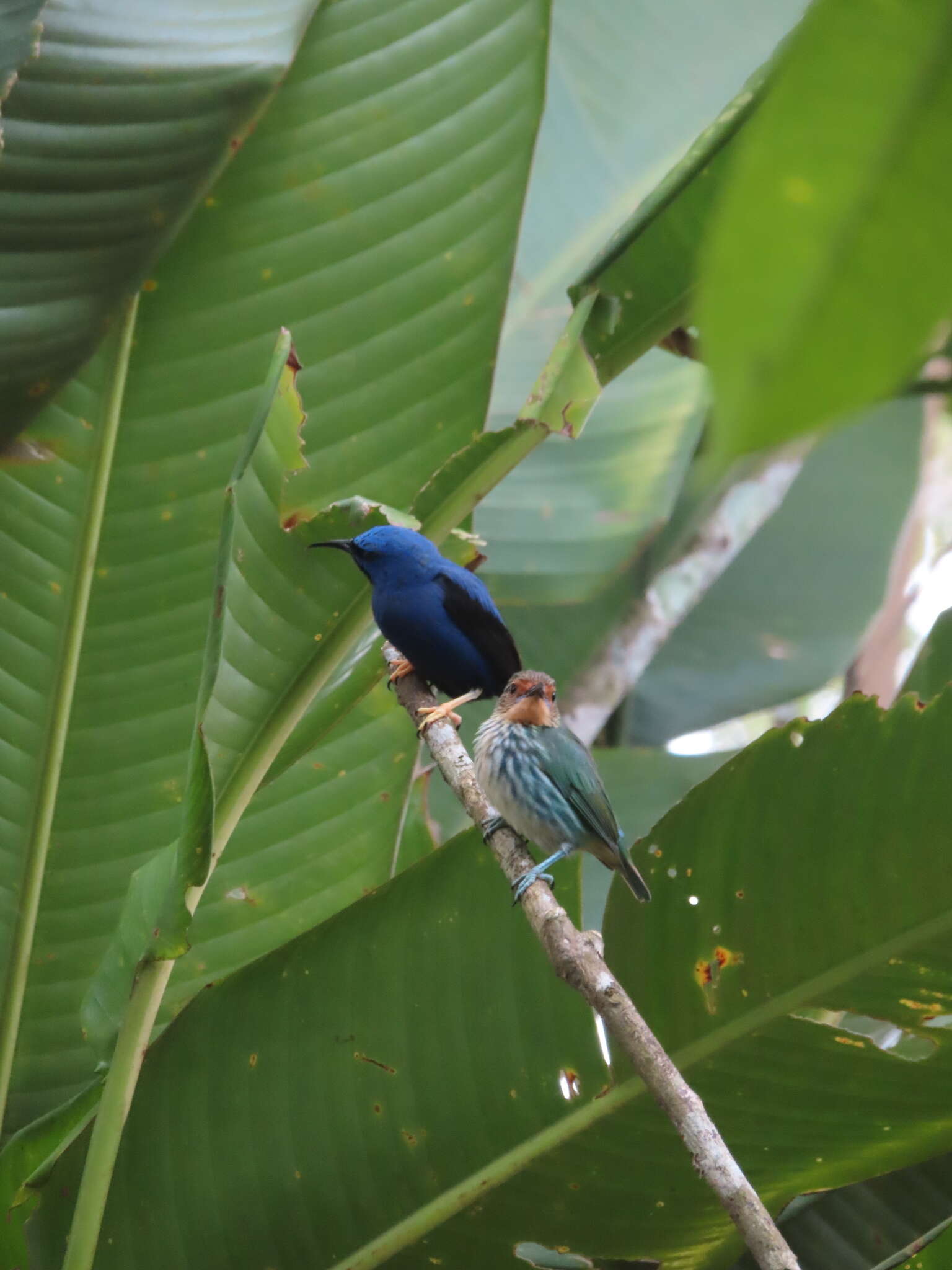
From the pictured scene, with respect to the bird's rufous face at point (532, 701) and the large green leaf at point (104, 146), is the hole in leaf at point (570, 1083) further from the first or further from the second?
the large green leaf at point (104, 146)

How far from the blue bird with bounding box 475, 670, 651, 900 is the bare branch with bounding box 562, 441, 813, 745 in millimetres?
1519

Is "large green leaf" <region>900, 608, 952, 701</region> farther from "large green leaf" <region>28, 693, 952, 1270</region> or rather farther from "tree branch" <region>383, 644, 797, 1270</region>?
"tree branch" <region>383, 644, 797, 1270</region>

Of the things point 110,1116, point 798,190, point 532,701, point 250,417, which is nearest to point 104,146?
point 250,417

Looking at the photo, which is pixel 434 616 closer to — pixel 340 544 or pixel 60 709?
pixel 340 544

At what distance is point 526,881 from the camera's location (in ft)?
5.33

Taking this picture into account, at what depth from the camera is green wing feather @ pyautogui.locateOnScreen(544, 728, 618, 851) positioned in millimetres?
2111

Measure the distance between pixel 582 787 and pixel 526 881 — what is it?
1.78 feet

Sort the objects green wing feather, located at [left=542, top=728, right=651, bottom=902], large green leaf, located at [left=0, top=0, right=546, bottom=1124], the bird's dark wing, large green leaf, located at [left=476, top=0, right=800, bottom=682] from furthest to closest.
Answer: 1. large green leaf, located at [left=476, top=0, right=800, bottom=682]
2. the bird's dark wing
3. large green leaf, located at [left=0, top=0, right=546, bottom=1124]
4. green wing feather, located at [left=542, top=728, right=651, bottom=902]

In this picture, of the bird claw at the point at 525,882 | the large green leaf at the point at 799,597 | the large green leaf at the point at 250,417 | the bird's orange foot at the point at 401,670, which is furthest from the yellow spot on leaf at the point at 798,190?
the large green leaf at the point at 799,597

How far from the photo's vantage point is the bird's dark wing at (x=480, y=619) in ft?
8.21

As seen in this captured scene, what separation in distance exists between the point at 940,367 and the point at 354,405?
289cm

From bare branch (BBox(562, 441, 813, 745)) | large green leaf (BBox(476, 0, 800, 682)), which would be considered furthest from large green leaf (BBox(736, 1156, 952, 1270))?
large green leaf (BBox(476, 0, 800, 682))

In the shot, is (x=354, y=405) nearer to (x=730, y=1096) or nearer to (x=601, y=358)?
(x=601, y=358)

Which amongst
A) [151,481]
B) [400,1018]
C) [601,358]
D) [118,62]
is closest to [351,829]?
[400,1018]
